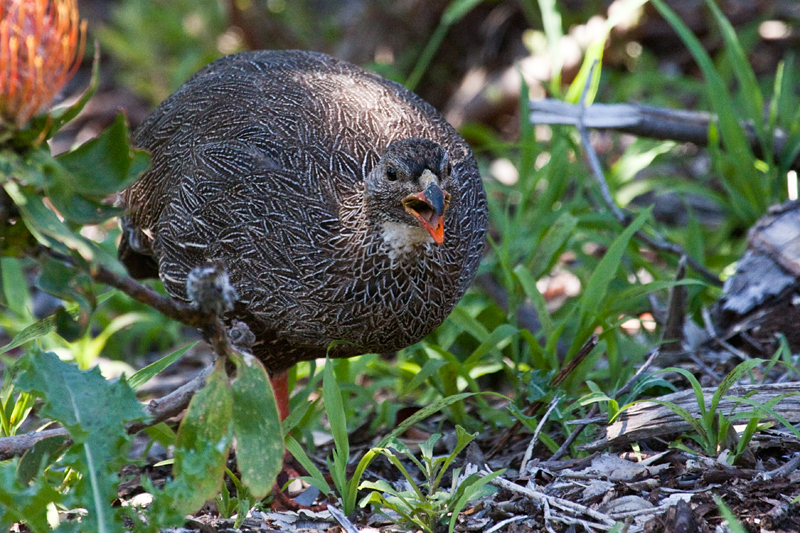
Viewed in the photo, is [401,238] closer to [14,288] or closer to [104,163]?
[104,163]

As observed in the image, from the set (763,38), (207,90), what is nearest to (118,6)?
(207,90)

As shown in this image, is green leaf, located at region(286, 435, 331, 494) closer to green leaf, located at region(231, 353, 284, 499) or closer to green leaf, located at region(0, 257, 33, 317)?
green leaf, located at region(231, 353, 284, 499)

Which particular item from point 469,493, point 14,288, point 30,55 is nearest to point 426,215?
point 469,493

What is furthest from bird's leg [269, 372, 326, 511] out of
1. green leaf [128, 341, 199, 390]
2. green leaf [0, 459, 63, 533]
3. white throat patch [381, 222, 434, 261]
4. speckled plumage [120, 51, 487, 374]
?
green leaf [0, 459, 63, 533]

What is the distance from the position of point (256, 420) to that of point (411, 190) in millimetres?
1004

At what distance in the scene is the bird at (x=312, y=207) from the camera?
10.1 feet

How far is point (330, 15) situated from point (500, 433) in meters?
4.69

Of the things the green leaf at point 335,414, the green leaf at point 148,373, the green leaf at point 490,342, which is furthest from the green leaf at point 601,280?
the green leaf at point 148,373

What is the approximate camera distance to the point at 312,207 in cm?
324

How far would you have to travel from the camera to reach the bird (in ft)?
10.1

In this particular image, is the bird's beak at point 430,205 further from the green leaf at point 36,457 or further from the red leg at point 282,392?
the green leaf at point 36,457

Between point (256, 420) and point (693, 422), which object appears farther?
point (693, 422)

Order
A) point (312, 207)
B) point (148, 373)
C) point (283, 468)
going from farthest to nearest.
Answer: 1. point (283, 468)
2. point (312, 207)
3. point (148, 373)

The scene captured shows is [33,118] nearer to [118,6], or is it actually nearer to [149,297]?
[149,297]
